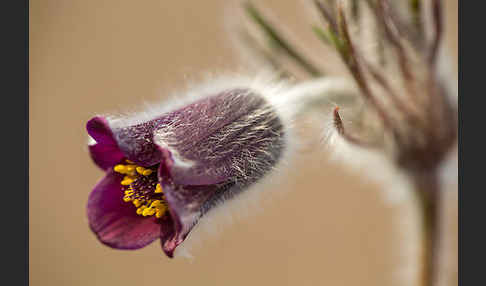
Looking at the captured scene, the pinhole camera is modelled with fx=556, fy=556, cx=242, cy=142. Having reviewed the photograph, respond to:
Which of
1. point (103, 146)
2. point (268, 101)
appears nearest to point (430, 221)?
point (268, 101)

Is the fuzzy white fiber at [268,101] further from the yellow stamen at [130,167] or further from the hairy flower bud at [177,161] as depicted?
the yellow stamen at [130,167]

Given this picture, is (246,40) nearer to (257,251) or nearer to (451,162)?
→ (451,162)

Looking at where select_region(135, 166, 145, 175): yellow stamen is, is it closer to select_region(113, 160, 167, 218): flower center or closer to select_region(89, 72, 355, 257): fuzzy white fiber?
select_region(113, 160, 167, 218): flower center

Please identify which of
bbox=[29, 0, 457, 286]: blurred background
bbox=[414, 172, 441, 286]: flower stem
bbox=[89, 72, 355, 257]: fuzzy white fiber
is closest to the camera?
bbox=[89, 72, 355, 257]: fuzzy white fiber

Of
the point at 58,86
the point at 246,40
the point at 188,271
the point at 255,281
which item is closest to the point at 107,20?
the point at 58,86

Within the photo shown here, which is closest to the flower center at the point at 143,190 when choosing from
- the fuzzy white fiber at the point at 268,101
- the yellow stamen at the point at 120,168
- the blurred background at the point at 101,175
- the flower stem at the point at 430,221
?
the yellow stamen at the point at 120,168

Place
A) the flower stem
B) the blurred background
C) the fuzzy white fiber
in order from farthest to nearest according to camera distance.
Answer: the blurred background, the flower stem, the fuzzy white fiber

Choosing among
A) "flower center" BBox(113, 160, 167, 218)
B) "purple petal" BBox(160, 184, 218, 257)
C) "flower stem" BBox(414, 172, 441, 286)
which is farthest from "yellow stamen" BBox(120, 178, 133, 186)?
"flower stem" BBox(414, 172, 441, 286)
